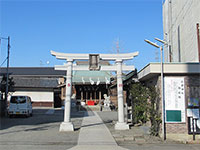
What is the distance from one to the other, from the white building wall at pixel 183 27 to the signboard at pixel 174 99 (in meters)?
5.17

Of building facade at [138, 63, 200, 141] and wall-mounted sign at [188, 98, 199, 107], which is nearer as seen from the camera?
building facade at [138, 63, 200, 141]

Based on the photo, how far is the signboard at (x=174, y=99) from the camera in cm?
932

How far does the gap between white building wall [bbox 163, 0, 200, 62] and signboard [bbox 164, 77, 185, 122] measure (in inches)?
204

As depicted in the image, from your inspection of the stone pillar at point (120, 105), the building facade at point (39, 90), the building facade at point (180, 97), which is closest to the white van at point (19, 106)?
the stone pillar at point (120, 105)

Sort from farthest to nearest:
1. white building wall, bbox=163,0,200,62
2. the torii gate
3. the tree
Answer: white building wall, bbox=163,0,200,62 → the torii gate → the tree

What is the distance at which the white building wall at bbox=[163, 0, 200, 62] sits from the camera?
47.1 ft

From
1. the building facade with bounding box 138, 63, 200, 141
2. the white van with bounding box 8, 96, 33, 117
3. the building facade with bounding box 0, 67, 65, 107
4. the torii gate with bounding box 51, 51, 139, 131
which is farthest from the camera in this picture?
the building facade with bounding box 0, 67, 65, 107

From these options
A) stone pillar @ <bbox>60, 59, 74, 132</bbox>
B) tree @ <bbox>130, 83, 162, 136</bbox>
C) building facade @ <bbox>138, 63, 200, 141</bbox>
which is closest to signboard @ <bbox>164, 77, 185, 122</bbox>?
building facade @ <bbox>138, 63, 200, 141</bbox>

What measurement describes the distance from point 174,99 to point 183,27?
9.16 m

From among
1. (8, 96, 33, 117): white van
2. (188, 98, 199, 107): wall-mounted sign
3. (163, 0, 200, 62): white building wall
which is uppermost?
(163, 0, 200, 62): white building wall

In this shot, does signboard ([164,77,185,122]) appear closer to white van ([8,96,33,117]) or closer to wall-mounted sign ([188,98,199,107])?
wall-mounted sign ([188,98,199,107])

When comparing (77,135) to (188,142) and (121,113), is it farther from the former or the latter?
(188,142)

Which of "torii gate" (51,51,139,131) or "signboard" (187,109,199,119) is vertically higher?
"torii gate" (51,51,139,131)

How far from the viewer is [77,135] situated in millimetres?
9953
